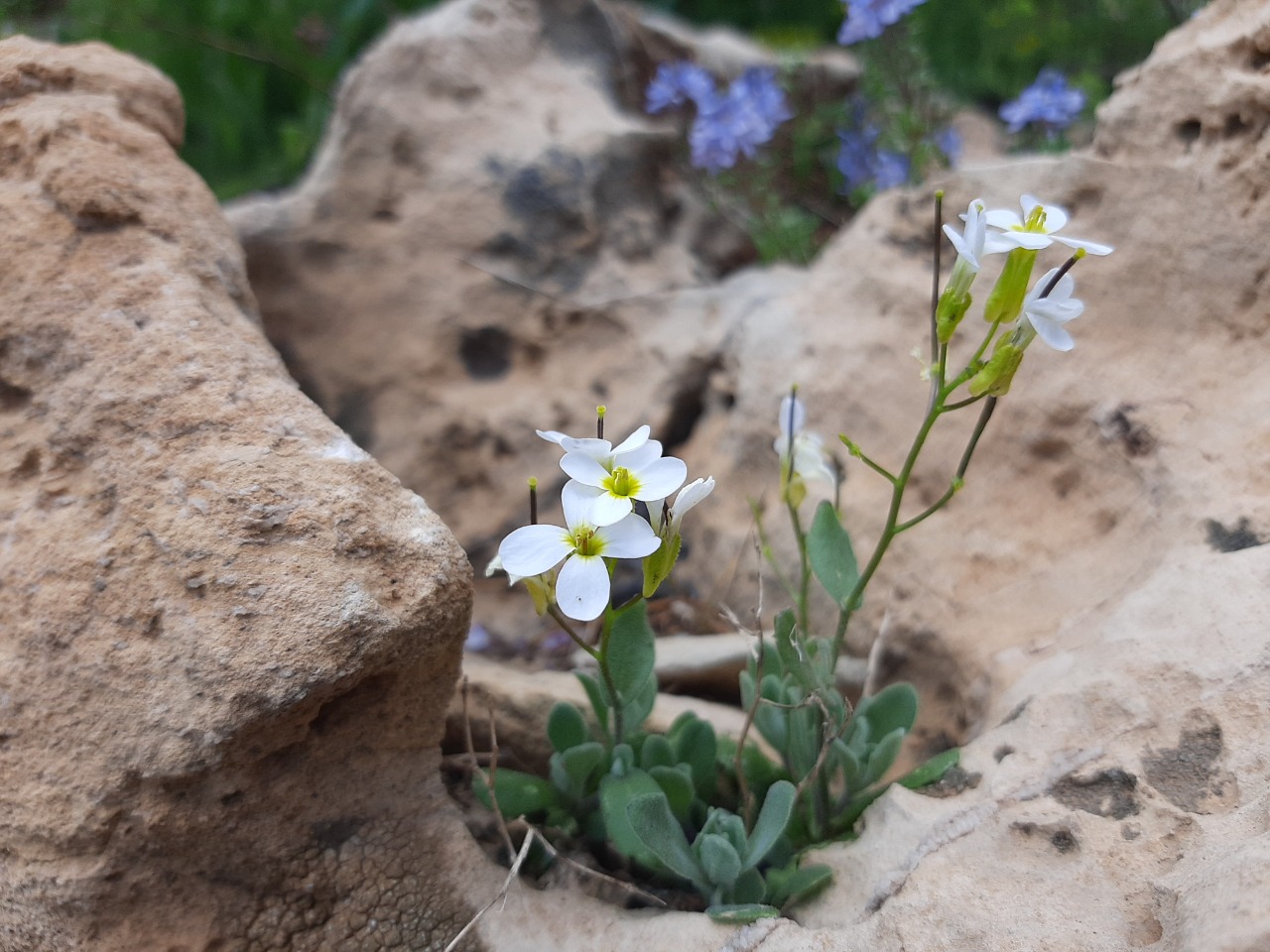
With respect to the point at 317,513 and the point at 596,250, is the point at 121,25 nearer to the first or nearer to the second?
the point at 596,250

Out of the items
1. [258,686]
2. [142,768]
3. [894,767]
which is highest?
[258,686]

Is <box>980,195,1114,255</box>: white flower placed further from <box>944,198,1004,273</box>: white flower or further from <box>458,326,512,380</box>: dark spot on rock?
<box>458,326,512,380</box>: dark spot on rock

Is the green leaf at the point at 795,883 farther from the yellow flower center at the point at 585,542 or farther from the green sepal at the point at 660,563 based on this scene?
the yellow flower center at the point at 585,542

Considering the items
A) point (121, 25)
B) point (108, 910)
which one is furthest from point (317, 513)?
point (121, 25)

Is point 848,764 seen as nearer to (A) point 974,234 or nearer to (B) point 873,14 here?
(A) point 974,234

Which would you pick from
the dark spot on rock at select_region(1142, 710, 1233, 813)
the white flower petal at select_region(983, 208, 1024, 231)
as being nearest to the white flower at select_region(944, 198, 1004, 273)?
the white flower petal at select_region(983, 208, 1024, 231)

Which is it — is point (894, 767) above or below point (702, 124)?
below

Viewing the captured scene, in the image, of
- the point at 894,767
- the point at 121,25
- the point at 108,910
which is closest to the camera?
the point at 108,910
